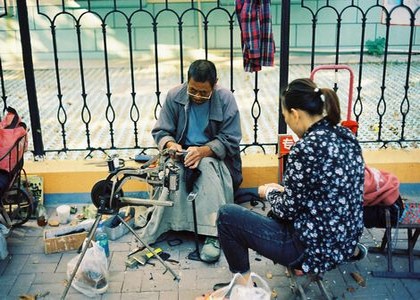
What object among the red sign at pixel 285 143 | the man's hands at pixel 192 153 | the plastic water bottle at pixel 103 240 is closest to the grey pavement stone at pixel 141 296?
the plastic water bottle at pixel 103 240

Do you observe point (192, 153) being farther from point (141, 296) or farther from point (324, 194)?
point (324, 194)

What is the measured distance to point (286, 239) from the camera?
10.0 feet

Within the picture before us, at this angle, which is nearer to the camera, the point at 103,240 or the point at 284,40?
the point at 103,240

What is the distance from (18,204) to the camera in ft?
14.3

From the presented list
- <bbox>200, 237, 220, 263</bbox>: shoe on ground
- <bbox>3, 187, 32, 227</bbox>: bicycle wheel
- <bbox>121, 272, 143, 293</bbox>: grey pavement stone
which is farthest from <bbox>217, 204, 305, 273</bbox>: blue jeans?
<bbox>3, 187, 32, 227</bbox>: bicycle wheel

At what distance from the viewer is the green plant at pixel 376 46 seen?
12141mm

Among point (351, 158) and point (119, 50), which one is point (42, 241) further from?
point (119, 50)

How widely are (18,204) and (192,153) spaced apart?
1490 mm

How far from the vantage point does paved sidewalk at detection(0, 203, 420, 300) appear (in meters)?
3.54

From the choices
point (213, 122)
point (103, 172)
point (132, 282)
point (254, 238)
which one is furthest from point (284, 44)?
point (132, 282)

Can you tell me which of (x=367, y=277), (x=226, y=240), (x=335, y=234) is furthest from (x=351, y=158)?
(x=367, y=277)

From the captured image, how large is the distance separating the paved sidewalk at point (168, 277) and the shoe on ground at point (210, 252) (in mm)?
44

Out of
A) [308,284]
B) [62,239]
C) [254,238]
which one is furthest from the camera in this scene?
[62,239]

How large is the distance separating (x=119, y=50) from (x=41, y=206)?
870cm
